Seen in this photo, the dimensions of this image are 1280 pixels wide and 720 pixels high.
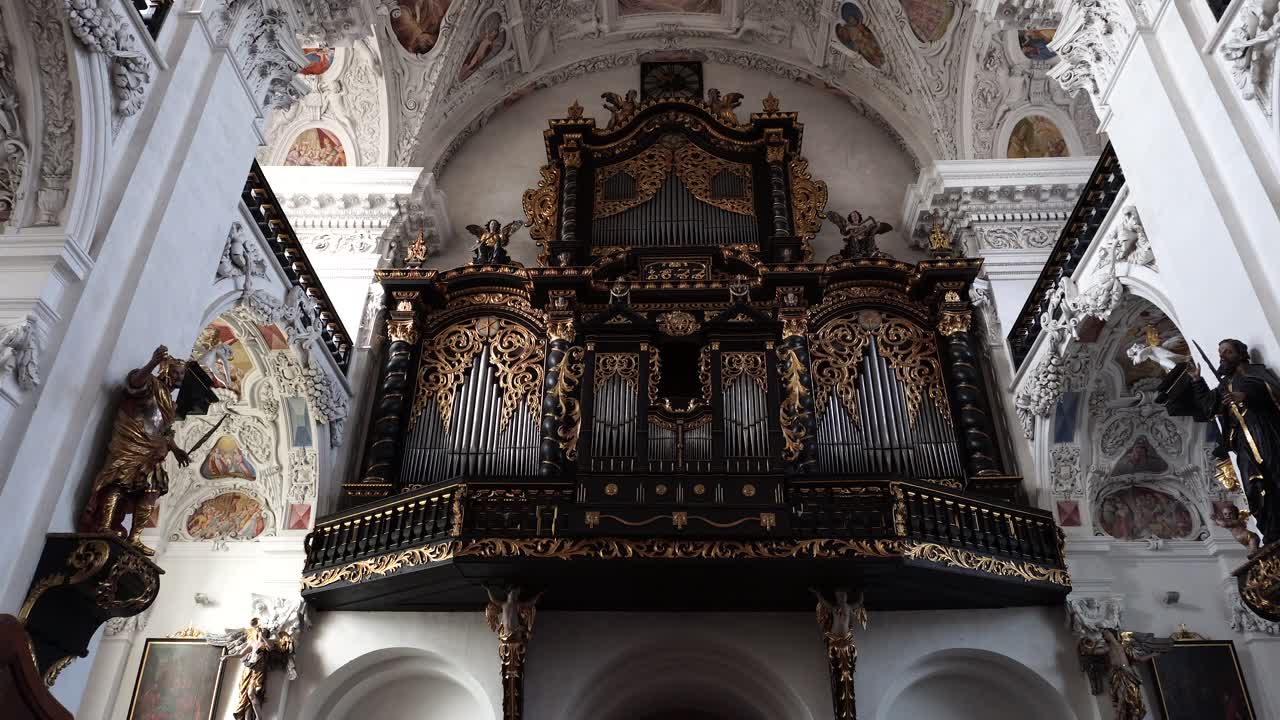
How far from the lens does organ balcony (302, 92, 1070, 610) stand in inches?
389

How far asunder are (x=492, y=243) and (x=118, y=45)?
280 inches

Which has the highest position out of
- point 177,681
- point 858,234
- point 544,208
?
point 544,208

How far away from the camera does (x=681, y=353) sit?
12.8m

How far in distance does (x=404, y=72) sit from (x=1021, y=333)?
10.2m

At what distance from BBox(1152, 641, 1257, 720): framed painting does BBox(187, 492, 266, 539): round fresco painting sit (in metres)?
10.7

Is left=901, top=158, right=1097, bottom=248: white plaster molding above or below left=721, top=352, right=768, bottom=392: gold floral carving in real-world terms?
above

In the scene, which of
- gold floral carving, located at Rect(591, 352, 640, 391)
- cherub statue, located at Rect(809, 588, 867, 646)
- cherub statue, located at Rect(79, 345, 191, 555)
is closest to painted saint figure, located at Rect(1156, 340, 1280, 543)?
cherub statue, located at Rect(809, 588, 867, 646)

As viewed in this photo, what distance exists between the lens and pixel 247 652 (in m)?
10.6

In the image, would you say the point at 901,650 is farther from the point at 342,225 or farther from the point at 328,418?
the point at 342,225

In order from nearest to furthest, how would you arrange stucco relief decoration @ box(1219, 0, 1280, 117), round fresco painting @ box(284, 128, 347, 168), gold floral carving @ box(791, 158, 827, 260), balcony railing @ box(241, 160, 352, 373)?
stucco relief decoration @ box(1219, 0, 1280, 117) → balcony railing @ box(241, 160, 352, 373) → gold floral carving @ box(791, 158, 827, 260) → round fresco painting @ box(284, 128, 347, 168)

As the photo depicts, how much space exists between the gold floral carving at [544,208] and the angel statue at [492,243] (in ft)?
1.30

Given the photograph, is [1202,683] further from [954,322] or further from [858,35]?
[858,35]

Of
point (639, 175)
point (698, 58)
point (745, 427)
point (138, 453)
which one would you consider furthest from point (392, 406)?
point (698, 58)

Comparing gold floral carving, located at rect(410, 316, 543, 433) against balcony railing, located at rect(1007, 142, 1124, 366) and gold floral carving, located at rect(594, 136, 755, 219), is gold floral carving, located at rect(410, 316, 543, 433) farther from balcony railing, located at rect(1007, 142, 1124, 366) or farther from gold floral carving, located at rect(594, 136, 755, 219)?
balcony railing, located at rect(1007, 142, 1124, 366)
